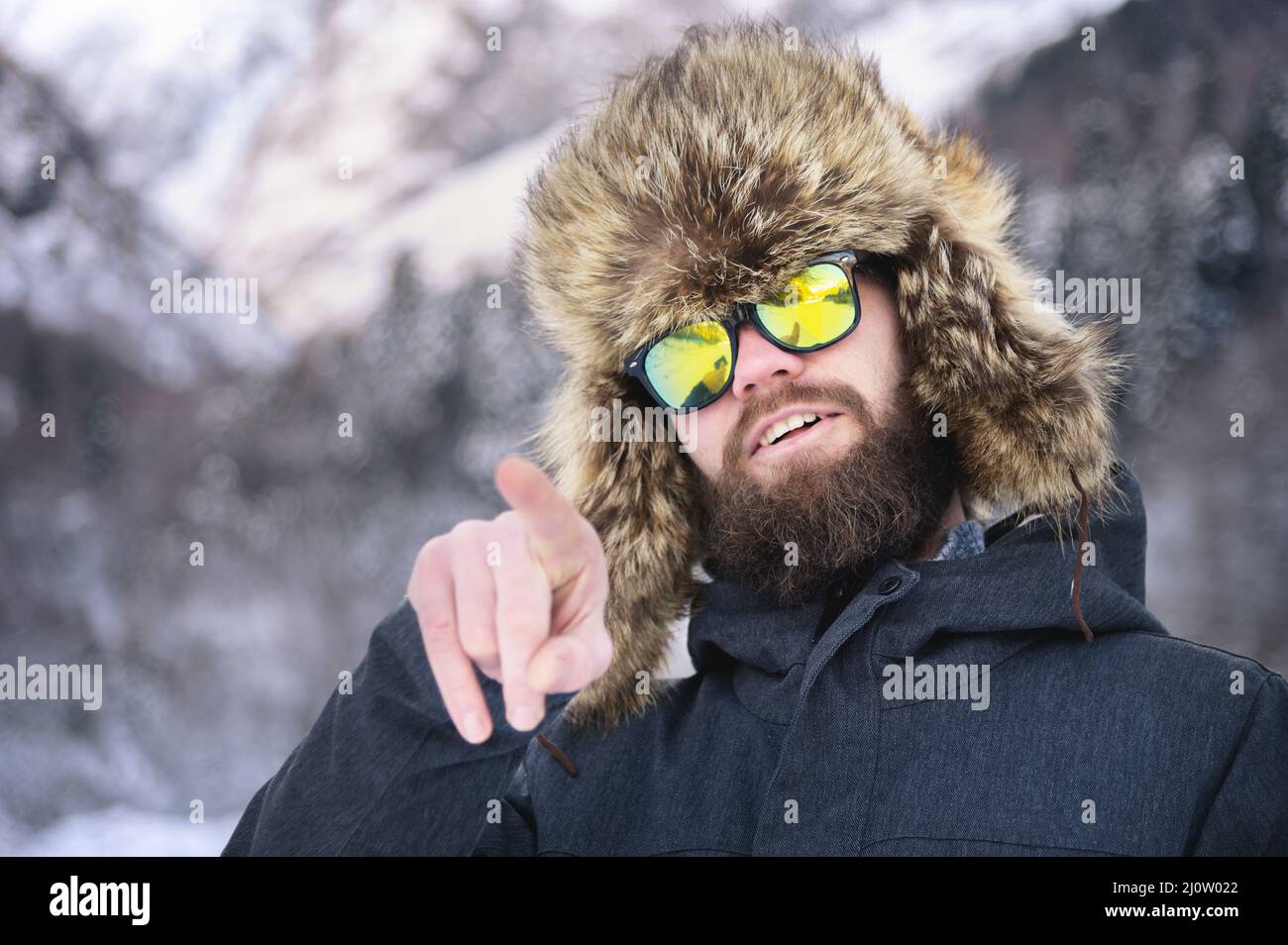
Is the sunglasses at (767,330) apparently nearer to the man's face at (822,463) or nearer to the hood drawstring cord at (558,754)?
the man's face at (822,463)

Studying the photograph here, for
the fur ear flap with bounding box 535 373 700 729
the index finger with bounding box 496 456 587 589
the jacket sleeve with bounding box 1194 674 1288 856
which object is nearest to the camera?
the index finger with bounding box 496 456 587 589

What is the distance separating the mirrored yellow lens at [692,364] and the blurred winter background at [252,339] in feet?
5.40

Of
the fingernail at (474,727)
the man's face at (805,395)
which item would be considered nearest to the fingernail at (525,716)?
the fingernail at (474,727)

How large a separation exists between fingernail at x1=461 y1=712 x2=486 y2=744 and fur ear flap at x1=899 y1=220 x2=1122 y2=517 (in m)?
0.81

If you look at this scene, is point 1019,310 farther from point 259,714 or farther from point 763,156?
point 259,714

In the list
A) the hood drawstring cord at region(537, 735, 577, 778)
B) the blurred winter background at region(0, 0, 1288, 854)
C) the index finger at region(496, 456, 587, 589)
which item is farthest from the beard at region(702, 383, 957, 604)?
the blurred winter background at region(0, 0, 1288, 854)

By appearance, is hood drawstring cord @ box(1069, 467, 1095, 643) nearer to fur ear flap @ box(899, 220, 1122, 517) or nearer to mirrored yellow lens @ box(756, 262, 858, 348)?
fur ear flap @ box(899, 220, 1122, 517)

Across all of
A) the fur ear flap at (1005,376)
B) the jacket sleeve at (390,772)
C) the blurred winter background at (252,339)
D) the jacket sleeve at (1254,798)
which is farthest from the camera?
the blurred winter background at (252,339)

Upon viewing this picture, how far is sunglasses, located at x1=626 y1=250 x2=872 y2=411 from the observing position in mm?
1232

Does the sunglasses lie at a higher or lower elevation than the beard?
higher

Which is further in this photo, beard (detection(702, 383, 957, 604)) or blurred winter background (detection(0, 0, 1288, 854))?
blurred winter background (detection(0, 0, 1288, 854))

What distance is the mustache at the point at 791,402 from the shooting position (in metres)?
1.25
